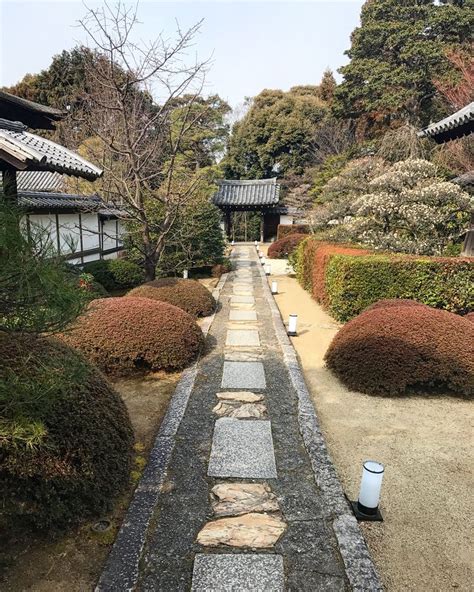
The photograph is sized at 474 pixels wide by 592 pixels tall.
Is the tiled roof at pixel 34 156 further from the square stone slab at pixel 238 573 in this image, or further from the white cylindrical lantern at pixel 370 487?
the white cylindrical lantern at pixel 370 487

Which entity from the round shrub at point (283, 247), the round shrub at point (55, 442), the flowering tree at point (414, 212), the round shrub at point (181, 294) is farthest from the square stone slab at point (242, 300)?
the round shrub at point (283, 247)

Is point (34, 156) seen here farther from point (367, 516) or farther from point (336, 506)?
point (367, 516)

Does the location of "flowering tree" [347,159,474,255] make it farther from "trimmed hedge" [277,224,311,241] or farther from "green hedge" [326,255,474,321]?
"trimmed hedge" [277,224,311,241]

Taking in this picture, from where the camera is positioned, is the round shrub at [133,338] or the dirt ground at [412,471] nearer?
the dirt ground at [412,471]

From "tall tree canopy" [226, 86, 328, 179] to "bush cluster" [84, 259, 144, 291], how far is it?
2411 cm

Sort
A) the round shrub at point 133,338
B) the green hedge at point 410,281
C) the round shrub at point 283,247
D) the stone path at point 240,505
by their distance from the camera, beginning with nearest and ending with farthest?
the stone path at point 240,505
the round shrub at point 133,338
the green hedge at point 410,281
the round shrub at point 283,247

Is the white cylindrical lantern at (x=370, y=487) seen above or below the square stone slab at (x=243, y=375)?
above

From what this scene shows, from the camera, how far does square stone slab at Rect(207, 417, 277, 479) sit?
140 inches

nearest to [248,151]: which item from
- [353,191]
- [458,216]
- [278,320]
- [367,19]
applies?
[367,19]

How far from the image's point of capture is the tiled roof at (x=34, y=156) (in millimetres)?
5359

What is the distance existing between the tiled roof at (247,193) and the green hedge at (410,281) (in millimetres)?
23336

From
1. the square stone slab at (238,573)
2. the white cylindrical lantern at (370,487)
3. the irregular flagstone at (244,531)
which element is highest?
the white cylindrical lantern at (370,487)

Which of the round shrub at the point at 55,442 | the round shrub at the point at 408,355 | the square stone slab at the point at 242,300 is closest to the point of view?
the round shrub at the point at 55,442

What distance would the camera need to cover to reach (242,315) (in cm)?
978
